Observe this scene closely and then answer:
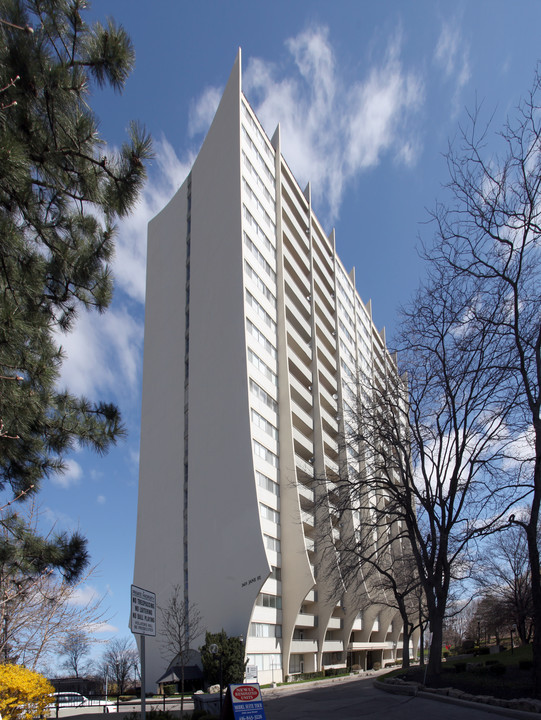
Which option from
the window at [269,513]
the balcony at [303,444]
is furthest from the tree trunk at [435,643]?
the balcony at [303,444]

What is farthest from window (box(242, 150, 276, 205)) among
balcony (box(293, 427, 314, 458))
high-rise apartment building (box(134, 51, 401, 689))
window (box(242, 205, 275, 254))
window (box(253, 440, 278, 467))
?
window (box(253, 440, 278, 467))

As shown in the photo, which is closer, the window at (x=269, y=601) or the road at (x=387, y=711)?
the road at (x=387, y=711)

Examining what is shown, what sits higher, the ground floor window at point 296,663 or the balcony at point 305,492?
the balcony at point 305,492

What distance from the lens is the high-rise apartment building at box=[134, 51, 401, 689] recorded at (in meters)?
38.7

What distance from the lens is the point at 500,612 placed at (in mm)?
47812

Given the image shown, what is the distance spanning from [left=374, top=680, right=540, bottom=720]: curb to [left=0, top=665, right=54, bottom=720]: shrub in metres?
9.82

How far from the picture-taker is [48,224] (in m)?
7.15

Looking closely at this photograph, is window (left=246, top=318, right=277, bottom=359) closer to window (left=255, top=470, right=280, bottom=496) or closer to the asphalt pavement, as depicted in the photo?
window (left=255, top=470, right=280, bottom=496)

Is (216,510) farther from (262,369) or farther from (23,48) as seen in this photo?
(23,48)

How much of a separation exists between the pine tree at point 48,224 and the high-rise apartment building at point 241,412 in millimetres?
25777

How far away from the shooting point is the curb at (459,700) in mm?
11836

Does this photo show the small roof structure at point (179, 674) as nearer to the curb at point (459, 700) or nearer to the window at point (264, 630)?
the window at point (264, 630)

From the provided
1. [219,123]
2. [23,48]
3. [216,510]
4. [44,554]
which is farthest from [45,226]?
[219,123]

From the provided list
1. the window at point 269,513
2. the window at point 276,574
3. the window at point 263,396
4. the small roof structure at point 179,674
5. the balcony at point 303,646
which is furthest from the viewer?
the window at point 263,396
